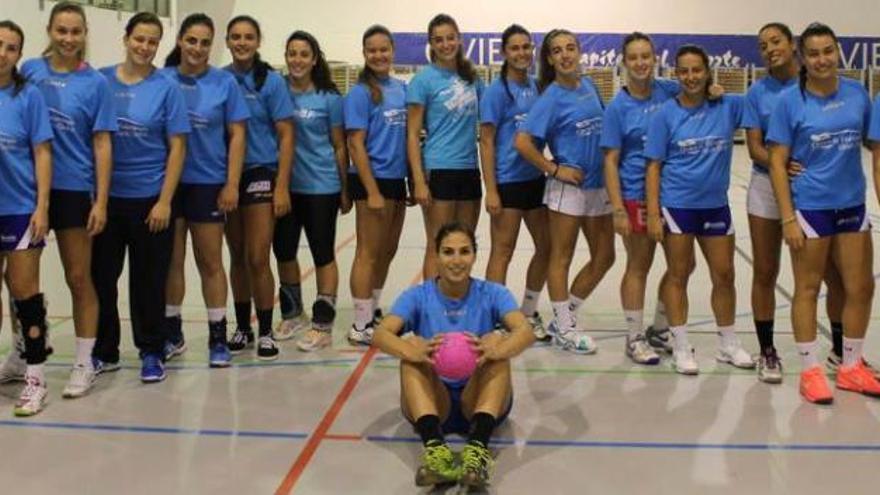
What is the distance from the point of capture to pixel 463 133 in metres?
4.64

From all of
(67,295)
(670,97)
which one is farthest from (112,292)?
(670,97)

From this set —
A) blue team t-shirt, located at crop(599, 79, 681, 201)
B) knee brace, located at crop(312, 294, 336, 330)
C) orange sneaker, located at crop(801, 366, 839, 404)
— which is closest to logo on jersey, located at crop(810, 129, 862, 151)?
blue team t-shirt, located at crop(599, 79, 681, 201)

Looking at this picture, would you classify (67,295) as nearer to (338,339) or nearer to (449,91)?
(338,339)

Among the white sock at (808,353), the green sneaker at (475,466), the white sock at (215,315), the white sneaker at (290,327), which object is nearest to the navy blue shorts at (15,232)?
the white sock at (215,315)

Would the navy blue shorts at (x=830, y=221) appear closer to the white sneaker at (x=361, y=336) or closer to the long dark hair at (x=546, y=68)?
the long dark hair at (x=546, y=68)

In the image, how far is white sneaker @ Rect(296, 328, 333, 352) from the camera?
4.67 meters

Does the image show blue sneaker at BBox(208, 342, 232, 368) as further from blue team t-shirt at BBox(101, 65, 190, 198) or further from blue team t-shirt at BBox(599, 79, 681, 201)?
blue team t-shirt at BBox(599, 79, 681, 201)

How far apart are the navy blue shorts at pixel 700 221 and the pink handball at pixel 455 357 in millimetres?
1365

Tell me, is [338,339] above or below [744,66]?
below

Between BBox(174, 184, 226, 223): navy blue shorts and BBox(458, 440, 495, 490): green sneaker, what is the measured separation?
189 cm

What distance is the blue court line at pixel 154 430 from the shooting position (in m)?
3.47

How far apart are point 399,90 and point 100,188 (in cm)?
165

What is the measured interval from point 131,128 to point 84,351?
39.4 inches

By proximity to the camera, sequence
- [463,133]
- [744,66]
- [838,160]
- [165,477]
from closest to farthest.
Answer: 1. [165,477]
2. [838,160]
3. [463,133]
4. [744,66]
